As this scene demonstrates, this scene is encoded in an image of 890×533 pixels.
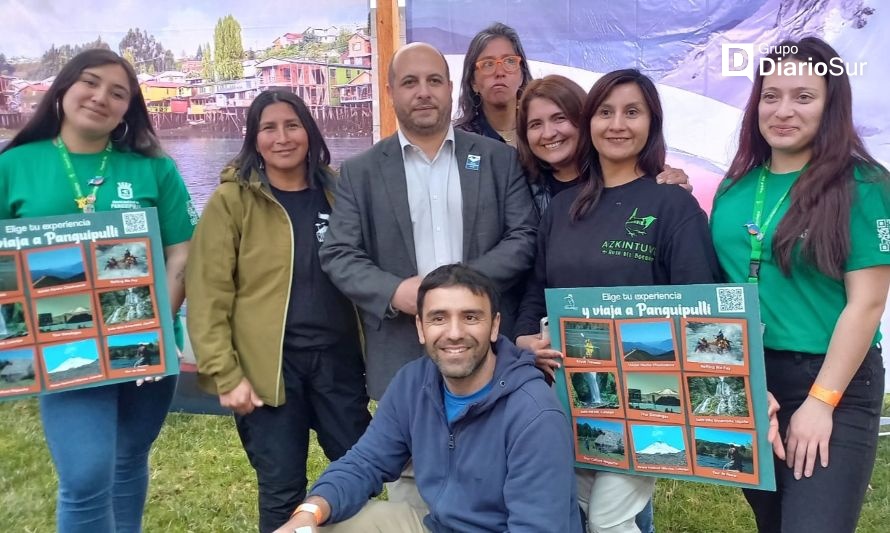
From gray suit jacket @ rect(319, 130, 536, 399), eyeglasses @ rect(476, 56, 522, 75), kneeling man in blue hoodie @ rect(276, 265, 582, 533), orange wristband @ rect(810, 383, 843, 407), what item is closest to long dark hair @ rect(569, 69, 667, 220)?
gray suit jacket @ rect(319, 130, 536, 399)

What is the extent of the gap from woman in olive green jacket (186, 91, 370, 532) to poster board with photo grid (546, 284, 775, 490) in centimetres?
103

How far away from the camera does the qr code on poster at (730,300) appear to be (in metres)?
2.10

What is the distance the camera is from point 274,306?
2.80 meters

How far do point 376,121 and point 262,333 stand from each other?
2.39 m

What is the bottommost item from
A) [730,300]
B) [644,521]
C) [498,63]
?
[644,521]

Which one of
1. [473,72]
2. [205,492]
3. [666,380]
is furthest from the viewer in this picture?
[205,492]

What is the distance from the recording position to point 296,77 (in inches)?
187

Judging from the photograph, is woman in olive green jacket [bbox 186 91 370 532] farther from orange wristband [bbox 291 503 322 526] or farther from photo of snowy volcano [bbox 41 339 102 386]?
orange wristband [bbox 291 503 322 526]

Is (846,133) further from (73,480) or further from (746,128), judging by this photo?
(73,480)

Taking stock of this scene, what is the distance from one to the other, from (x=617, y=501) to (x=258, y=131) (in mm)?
2038

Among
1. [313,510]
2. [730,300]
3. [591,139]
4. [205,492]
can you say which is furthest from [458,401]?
[205,492]

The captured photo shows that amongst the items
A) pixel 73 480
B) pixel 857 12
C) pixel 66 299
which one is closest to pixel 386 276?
pixel 66 299

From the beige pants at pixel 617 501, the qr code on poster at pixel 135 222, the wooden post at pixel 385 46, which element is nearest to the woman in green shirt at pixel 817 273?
the beige pants at pixel 617 501

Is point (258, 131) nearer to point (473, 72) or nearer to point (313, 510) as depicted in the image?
point (473, 72)
